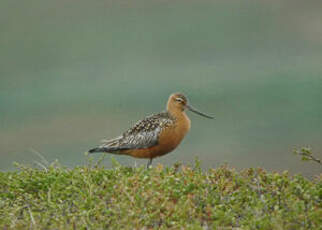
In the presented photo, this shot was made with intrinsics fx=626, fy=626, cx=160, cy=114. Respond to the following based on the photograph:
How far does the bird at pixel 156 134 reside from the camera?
35.2ft

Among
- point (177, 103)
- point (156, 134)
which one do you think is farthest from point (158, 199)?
point (177, 103)

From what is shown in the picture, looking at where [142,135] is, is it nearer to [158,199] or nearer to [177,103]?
[177,103]

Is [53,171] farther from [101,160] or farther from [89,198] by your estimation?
[89,198]

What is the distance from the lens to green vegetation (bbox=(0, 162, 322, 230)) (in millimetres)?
7523

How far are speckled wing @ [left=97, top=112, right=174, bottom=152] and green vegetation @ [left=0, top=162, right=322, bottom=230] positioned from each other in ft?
3.02

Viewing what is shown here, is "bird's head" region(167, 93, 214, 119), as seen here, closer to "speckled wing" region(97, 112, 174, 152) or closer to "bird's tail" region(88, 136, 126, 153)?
"speckled wing" region(97, 112, 174, 152)

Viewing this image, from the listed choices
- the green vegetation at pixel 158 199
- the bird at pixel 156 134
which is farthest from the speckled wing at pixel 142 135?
the green vegetation at pixel 158 199

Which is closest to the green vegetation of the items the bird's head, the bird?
the bird

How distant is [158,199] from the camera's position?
26.8 ft

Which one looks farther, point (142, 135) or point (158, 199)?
point (142, 135)

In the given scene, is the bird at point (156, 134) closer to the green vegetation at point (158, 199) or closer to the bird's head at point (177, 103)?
the bird's head at point (177, 103)

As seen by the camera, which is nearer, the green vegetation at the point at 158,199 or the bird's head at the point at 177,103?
the green vegetation at the point at 158,199

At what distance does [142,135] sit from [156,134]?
32 cm

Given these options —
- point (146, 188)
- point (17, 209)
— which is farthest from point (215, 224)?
point (17, 209)
